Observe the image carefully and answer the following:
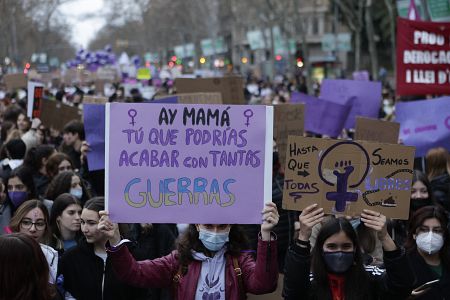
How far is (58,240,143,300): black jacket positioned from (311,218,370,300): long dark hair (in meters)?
1.13

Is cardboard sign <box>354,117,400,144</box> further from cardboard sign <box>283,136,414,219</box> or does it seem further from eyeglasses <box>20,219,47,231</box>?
eyeglasses <box>20,219,47,231</box>

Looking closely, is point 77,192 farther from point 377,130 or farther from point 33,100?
point 33,100

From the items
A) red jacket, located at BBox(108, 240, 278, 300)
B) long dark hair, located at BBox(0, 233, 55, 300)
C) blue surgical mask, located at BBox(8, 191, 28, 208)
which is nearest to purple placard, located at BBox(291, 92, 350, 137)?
blue surgical mask, located at BBox(8, 191, 28, 208)

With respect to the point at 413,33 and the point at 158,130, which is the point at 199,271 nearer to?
the point at 158,130

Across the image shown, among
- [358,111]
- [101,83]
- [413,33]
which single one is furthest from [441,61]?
[101,83]

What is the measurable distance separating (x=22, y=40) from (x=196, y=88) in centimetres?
5883

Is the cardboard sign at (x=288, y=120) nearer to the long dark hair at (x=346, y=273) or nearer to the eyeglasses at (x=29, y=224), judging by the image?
the eyeglasses at (x=29, y=224)

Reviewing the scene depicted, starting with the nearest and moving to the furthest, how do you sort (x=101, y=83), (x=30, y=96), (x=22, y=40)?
1. (x=30, y=96)
2. (x=101, y=83)
3. (x=22, y=40)

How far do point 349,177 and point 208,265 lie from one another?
843 mm

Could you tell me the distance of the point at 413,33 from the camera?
10.0 meters

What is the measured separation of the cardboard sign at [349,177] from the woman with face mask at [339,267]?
0.27 ft

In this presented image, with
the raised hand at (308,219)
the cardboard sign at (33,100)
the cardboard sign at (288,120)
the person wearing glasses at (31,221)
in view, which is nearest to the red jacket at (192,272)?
the raised hand at (308,219)

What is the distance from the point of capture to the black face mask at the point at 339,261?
13.4 feet

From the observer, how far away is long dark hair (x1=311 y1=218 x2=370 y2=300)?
4.09 m
